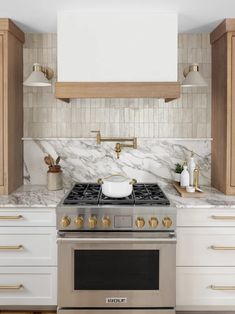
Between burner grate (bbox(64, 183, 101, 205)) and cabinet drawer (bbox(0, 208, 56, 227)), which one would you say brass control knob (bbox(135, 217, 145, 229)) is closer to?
burner grate (bbox(64, 183, 101, 205))

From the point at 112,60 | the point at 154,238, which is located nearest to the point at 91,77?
the point at 112,60

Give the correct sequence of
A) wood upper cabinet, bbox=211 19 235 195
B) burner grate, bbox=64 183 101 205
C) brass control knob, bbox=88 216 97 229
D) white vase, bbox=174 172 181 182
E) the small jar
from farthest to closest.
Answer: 1. white vase, bbox=174 172 181 182
2. the small jar
3. wood upper cabinet, bbox=211 19 235 195
4. burner grate, bbox=64 183 101 205
5. brass control knob, bbox=88 216 97 229

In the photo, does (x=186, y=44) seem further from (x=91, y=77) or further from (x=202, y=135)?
(x=91, y=77)

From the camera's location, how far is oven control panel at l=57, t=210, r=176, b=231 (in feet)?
7.02

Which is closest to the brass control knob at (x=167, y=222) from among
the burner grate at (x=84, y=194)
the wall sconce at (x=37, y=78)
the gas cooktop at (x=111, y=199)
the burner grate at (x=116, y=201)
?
the gas cooktop at (x=111, y=199)

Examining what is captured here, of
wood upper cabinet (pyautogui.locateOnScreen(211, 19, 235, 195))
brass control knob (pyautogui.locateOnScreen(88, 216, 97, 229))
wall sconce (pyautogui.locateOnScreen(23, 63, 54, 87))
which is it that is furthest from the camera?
wall sconce (pyautogui.locateOnScreen(23, 63, 54, 87))

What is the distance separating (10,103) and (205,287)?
6.38ft

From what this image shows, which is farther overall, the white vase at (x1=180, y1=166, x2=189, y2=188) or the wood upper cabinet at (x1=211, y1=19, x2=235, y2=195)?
the white vase at (x1=180, y1=166, x2=189, y2=188)

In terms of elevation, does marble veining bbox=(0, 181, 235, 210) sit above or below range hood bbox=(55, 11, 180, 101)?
below

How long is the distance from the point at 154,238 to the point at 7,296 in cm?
111

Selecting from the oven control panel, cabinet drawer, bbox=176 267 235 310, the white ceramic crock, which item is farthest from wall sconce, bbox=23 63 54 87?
cabinet drawer, bbox=176 267 235 310

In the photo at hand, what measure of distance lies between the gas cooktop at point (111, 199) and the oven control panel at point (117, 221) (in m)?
0.09

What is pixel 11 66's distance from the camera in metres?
2.57

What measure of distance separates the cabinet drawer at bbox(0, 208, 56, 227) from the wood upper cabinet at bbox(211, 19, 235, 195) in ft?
4.33
